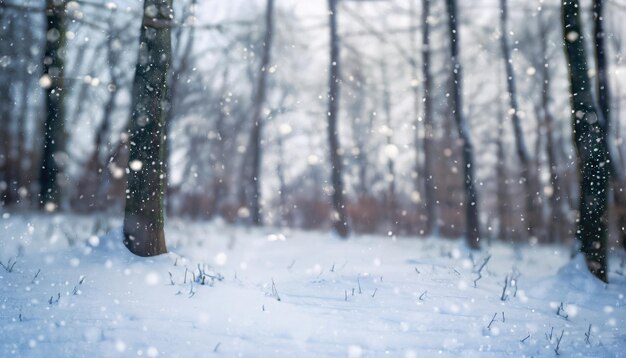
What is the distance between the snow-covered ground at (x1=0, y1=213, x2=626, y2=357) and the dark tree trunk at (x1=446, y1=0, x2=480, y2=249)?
372cm

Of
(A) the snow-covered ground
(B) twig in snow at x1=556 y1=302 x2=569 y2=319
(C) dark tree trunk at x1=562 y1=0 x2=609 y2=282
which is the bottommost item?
(B) twig in snow at x1=556 y1=302 x2=569 y2=319

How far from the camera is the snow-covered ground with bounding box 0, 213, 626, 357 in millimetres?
3898

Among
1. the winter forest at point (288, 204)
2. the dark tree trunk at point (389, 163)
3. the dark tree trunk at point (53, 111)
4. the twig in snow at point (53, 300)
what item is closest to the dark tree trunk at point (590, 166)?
the winter forest at point (288, 204)

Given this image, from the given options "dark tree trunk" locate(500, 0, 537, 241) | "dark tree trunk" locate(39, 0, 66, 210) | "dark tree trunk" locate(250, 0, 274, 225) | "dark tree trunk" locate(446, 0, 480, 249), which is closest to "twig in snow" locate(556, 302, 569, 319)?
"dark tree trunk" locate(446, 0, 480, 249)

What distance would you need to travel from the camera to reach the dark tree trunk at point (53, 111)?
9.91m

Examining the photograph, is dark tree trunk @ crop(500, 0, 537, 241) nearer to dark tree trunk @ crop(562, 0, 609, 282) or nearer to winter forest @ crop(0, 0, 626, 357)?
winter forest @ crop(0, 0, 626, 357)

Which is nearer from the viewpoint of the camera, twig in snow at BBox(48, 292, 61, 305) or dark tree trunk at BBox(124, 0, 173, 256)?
twig in snow at BBox(48, 292, 61, 305)

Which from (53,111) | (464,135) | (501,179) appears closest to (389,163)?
(501,179)

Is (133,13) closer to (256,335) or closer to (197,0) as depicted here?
(197,0)

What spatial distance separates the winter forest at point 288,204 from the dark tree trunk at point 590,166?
0.03m

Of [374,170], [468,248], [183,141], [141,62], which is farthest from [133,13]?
[374,170]

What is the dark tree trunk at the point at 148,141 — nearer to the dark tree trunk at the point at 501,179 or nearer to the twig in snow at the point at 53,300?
the twig in snow at the point at 53,300

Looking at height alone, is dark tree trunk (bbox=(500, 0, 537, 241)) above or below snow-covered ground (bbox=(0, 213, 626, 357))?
above

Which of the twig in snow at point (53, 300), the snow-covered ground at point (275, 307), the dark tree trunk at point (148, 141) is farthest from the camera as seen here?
the dark tree trunk at point (148, 141)
